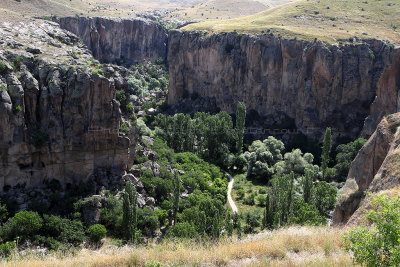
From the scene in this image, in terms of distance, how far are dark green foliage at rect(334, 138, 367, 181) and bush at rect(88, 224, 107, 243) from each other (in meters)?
36.1

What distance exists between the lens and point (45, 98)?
34.2 m

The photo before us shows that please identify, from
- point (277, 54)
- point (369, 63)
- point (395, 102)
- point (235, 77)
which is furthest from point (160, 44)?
point (395, 102)

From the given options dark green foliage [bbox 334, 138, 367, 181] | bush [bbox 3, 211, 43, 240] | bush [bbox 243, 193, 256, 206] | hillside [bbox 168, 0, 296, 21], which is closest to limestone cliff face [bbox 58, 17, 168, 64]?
hillside [bbox 168, 0, 296, 21]

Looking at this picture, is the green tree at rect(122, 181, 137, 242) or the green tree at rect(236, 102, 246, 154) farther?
the green tree at rect(236, 102, 246, 154)

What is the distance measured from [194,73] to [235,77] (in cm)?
1320

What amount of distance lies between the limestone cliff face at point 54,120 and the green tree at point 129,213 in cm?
789

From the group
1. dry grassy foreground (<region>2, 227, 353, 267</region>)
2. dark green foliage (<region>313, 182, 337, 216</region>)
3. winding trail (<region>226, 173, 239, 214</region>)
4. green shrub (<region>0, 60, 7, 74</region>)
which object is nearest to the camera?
dry grassy foreground (<region>2, 227, 353, 267</region>)

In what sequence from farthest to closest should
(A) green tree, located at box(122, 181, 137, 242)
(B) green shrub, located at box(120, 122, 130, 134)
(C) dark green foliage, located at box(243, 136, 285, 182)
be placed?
(C) dark green foliage, located at box(243, 136, 285, 182) → (B) green shrub, located at box(120, 122, 130, 134) → (A) green tree, located at box(122, 181, 137, 242)

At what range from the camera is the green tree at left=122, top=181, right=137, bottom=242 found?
29.9 meters

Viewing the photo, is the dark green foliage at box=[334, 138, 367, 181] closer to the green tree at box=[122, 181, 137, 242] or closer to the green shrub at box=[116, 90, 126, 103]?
the green shrub at box=[116, 90, 126, 103]

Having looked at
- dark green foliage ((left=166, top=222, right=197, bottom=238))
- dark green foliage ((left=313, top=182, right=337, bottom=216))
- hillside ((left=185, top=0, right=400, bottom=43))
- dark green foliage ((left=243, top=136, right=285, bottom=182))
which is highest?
hillside ((left=185, top=0, right=400, bottom=43))

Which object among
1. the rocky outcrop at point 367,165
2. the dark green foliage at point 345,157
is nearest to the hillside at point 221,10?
the dark green foliage at point 345,157

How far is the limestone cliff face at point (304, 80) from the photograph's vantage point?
66500 mm

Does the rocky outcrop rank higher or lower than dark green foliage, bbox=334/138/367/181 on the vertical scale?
higher
